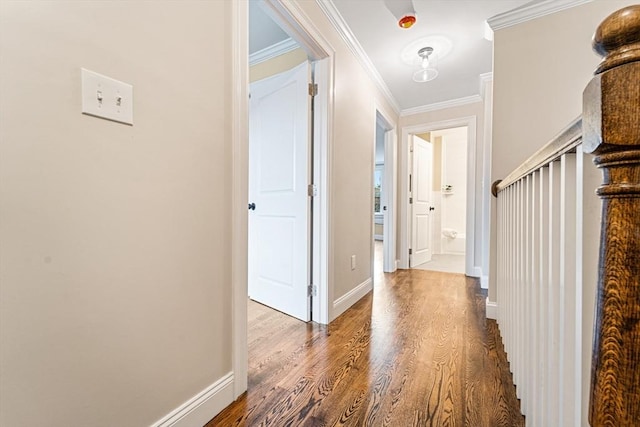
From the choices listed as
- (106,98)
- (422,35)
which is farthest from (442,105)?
(106,98)

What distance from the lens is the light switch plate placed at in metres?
0.77

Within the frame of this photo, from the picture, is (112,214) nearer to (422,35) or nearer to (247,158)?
(247,158)

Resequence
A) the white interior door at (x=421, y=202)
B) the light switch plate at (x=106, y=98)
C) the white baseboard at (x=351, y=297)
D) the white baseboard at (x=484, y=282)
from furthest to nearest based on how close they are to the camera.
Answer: the white interior door at (x=421, y=202) < the white baseboard at (x=484, y=282) < the white baseboard at (x=351, y=297) < the light switch plate at (x=106, y=98)

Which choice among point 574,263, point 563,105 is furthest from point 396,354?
point 563,105

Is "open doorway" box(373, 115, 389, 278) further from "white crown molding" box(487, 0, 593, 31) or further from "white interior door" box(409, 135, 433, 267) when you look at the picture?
"white crown molding" box(487, 0, 593, 31)

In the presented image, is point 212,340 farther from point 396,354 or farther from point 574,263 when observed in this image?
point 574,263

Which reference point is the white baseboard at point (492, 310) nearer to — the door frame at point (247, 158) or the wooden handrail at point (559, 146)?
the door frame at point (247, 158)

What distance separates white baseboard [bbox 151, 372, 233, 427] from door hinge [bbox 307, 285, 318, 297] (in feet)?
3.06

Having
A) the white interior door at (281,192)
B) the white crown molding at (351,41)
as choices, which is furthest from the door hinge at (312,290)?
the white crown molding at (351,41)

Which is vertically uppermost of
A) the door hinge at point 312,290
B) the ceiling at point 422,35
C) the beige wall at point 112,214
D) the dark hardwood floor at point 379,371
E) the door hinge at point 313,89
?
the ceiling at point 422,35

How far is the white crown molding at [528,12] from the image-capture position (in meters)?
1.89

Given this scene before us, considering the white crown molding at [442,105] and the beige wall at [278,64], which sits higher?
the white crown molding at [442,105]

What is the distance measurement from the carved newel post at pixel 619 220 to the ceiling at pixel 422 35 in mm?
1636

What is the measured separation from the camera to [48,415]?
2.32 ft
